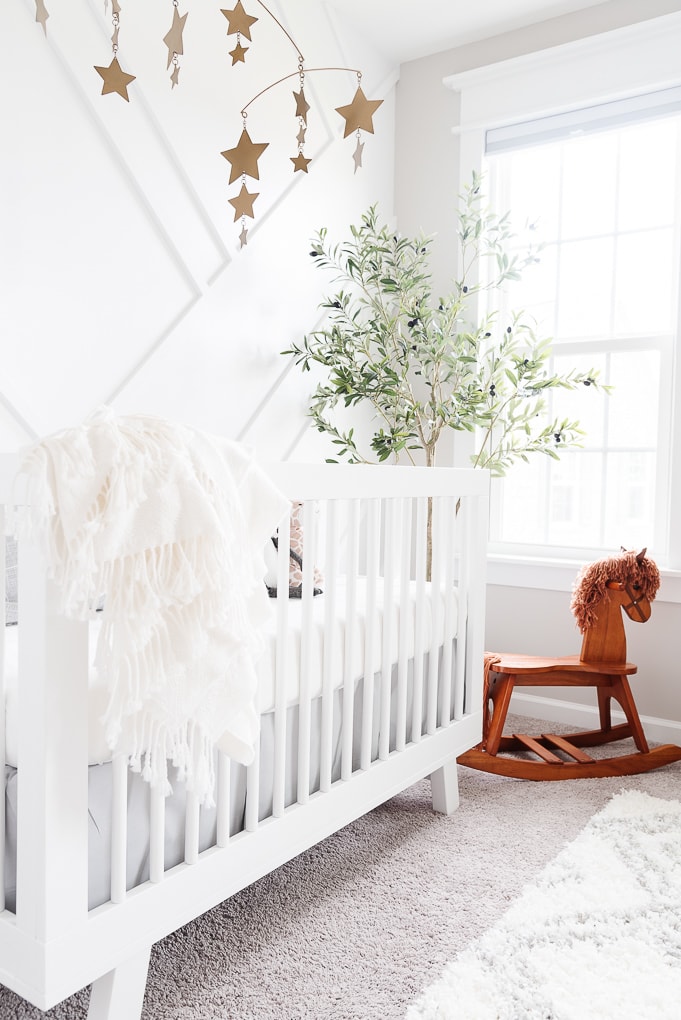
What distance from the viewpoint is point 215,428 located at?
7.58ft

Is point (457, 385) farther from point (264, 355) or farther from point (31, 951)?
point (31, 951)

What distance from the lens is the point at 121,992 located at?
3.53 ft

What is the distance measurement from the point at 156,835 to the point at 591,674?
1514 millimetres

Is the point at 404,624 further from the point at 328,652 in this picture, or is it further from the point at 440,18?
the point at 440,18

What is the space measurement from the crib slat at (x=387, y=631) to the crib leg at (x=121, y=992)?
0.66 m

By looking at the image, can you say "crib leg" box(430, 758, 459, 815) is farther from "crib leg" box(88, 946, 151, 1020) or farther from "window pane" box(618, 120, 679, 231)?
"window pane" box(618, 120, 679, 231)

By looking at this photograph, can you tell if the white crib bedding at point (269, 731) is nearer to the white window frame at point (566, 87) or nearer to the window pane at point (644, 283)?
the white window frame at point (566, 87)

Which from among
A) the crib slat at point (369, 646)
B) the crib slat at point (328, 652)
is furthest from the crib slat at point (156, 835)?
the crib slat at point (369, 646)

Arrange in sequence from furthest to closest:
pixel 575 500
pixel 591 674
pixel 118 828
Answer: pixel 575 500 < pixel 591 674 < pixel 118 828

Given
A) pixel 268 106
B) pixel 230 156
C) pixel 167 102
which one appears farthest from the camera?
pixel 268 106

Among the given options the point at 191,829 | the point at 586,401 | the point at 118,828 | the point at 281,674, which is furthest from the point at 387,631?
the point at 586,401

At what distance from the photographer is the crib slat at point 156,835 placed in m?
1.08

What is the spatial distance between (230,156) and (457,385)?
1.25 meters

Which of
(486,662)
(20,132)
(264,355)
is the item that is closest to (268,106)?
(264,355)
